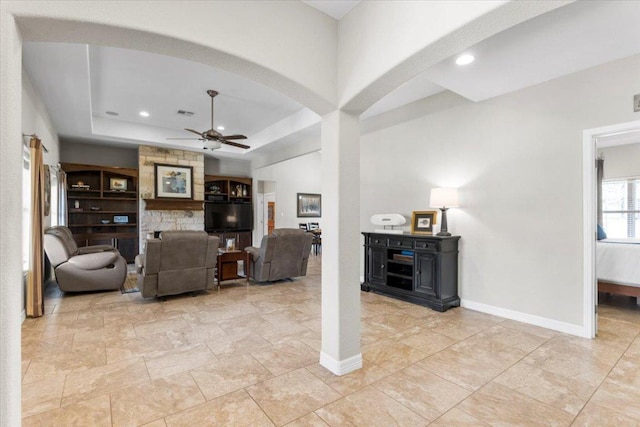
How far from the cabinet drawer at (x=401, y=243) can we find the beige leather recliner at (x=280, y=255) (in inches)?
65.2

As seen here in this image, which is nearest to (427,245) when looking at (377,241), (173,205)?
(377,241)

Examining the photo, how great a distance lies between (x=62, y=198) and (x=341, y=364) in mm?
7036

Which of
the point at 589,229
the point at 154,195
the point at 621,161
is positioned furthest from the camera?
the point at 154,195

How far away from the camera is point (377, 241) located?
4.89 meters

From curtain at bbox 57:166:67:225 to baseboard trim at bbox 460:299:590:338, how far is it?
7649 millimetres

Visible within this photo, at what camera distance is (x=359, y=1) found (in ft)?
7.88

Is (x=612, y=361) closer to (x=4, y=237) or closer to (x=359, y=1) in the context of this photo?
(x=359, y=1)

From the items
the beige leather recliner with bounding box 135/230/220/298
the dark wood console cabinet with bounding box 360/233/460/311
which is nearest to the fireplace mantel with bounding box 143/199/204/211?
the beige leather recliner with bounding box 135/230/220/298

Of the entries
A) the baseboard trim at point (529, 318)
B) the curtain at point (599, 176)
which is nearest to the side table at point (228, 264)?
the baseboard trim at point (529, 318)

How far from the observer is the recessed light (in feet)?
9.63

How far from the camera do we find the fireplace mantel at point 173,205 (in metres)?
7.51

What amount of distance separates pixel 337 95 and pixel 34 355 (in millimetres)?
3452

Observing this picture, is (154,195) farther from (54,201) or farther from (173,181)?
(54,201)

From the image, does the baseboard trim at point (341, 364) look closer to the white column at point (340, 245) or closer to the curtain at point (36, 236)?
the white column at point (340, 245)
